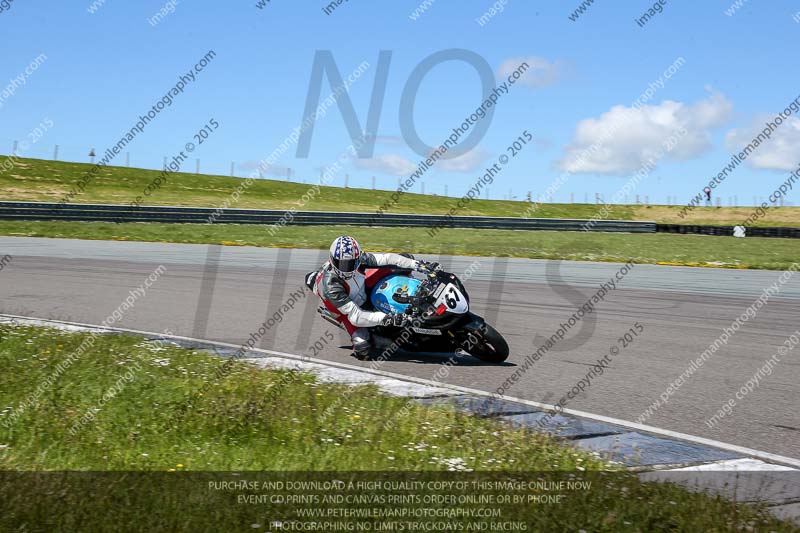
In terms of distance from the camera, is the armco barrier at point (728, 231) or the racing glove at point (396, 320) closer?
the racing glove at point (396, 320)

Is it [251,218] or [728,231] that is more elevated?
[728,231]

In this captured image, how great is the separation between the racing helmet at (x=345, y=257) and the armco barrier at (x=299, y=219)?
25.5 metres

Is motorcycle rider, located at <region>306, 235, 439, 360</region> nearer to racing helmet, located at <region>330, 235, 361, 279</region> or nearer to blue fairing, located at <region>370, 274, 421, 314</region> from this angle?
racing helmet, located at <region>330, 235, 361, 279</region>

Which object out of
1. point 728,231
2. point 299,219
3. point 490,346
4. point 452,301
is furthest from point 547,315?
point 728,231

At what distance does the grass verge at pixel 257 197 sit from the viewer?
4928 cm

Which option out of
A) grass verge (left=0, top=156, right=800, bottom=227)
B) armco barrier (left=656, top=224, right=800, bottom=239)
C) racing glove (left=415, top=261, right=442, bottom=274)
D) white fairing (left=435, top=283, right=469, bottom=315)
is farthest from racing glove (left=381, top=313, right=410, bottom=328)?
grass verge (left=0, top=156, right=800, bottom=227)

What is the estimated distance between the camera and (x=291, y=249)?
25359 millimetres

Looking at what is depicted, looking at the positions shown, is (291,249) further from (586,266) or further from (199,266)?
(586,266)

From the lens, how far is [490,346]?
8867 mm

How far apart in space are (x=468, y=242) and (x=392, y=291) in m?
21.7

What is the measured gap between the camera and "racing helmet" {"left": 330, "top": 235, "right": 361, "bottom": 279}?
29.8 ft

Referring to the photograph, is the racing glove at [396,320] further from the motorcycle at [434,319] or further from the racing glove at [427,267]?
the racing glove at [427,267]

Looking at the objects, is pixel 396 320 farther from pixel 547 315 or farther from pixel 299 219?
pixel 299 219

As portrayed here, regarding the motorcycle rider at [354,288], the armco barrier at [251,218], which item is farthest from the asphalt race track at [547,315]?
the armco barrier at [251,218]
